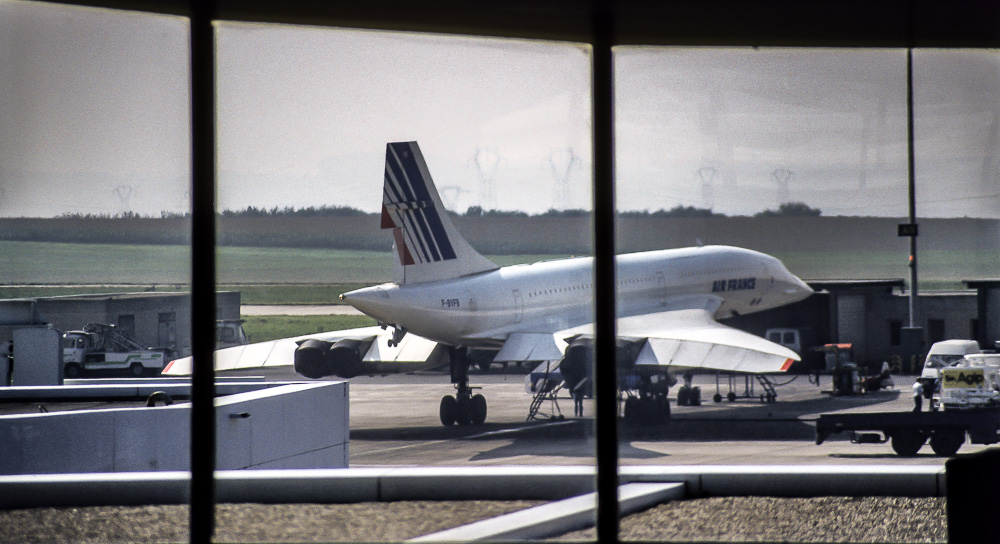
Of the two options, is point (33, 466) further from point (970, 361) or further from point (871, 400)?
point (871, 400)

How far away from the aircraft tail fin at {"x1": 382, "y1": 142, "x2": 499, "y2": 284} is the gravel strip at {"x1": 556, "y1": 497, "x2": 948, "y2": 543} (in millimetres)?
21803

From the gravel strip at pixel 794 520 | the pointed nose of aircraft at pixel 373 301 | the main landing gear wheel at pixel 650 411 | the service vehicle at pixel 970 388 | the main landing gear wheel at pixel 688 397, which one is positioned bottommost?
the main landing gear wheel at pixel 688 397

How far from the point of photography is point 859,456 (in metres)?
18.5

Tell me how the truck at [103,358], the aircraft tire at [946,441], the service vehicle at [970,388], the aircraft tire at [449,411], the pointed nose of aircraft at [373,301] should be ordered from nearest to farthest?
the aircraft tire at [946,441], the service vehicle at [970,388], the pointed nose of aircraft at [373,301], the aircraft tire at [449,411], the truck at [103,358]

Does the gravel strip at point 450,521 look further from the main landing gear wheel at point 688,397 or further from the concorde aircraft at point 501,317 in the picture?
the main landing gear wheel at point 688,397

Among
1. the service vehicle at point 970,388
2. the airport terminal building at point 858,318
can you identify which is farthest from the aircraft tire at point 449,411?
the airport terminal building at point 858,318

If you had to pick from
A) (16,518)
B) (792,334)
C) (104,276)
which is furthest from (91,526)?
(104,276)

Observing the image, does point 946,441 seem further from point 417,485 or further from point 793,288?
point 793,288

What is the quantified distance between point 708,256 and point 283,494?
28336mm

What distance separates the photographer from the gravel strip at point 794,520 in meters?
6.55

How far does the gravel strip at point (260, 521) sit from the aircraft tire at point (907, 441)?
12.6 m

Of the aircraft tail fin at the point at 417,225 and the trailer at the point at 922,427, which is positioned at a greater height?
the aircraft tail fin at the point at 417,225

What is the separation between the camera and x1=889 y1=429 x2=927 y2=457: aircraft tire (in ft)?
58.2

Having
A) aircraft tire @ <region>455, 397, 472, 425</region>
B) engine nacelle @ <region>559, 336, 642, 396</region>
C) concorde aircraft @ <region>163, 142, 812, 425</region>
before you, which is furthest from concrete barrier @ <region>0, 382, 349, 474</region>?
aircraft tire @ <region>455, 397, 472, 425</region>
